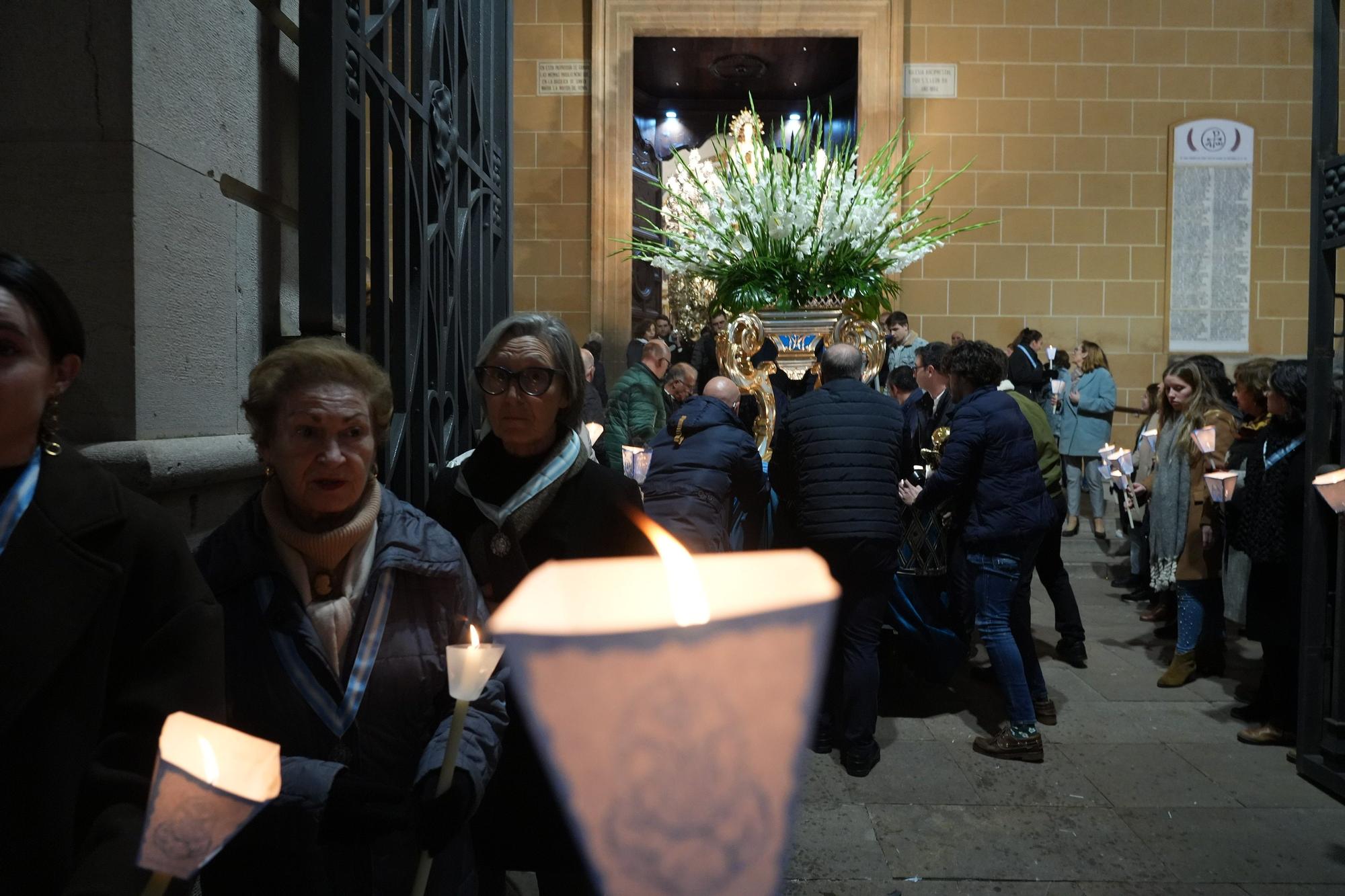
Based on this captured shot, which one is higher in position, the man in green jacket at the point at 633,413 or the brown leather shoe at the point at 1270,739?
the man in green jacket at the point at 633,413

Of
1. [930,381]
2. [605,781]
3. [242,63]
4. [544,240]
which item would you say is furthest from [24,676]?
[544,240]

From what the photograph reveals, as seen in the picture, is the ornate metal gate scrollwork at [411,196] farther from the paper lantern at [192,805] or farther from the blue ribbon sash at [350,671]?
the paper lantern at [192,805]

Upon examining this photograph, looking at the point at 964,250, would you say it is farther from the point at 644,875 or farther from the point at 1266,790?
the point at 644,875

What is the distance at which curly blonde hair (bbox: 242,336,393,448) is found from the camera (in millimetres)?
1927

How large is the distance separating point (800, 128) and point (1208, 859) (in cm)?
396

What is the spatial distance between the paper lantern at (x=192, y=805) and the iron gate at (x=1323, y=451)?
184 inches

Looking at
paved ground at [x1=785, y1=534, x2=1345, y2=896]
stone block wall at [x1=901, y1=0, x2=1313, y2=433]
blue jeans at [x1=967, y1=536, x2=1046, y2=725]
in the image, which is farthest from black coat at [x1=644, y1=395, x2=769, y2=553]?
stone block wall at [x1=901, y1=0, x2=1313, y2=433]

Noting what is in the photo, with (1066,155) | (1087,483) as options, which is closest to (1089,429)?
(1087,483)

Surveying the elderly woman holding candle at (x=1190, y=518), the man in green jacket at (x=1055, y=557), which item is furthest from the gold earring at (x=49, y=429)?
the elderly woman holding candle at (x=1190, y=518)

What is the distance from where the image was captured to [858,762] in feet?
15.3

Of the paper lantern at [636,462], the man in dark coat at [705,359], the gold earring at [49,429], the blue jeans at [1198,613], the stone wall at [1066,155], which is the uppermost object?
the stone wall at [1066,155]

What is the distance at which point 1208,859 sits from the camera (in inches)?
147

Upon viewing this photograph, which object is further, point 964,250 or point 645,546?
point 964,250

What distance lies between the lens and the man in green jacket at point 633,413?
6859 mm
